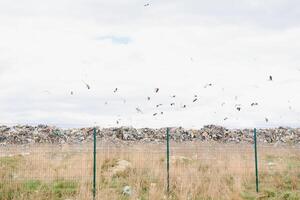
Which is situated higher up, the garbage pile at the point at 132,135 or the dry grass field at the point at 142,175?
the garbage pile at the point at 132,135

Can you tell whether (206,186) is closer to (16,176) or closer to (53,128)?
(16,176)

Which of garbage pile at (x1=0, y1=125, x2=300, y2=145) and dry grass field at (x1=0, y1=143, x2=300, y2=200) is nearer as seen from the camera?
dry grass field at (x1=0, y1=143, x2=300, y2=200)

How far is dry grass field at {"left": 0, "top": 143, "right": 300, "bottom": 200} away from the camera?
49.7 feet

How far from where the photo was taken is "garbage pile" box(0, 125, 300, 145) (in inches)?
1168

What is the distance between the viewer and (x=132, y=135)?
32.0m

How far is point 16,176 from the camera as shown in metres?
16.7

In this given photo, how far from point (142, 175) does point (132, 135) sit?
14.7m

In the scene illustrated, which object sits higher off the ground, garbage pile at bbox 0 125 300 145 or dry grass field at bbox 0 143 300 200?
garbage pile at bbox 0 125 300 145

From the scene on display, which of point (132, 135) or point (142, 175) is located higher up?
point (132, 135)

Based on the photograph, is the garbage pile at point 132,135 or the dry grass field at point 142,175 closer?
the dry grass field at point 142,175

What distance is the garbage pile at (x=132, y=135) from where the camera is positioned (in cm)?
2967

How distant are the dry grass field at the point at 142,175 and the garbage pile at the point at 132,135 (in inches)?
308

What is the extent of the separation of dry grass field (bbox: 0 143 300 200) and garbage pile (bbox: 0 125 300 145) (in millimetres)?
7828

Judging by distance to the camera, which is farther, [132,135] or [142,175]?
[132,135]
